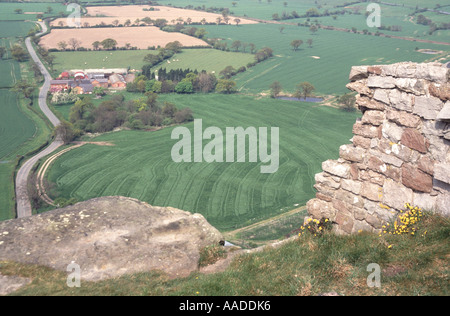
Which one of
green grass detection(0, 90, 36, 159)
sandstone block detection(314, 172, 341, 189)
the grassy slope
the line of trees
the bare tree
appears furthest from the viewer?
the bare tree

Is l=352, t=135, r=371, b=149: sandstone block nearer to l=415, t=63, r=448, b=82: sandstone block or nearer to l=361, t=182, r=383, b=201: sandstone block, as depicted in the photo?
l=361, t=182, r=383, b=201: sandstone block

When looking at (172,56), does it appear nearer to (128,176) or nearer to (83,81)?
(83,81)

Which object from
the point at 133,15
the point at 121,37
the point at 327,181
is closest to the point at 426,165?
the point at 327,181
